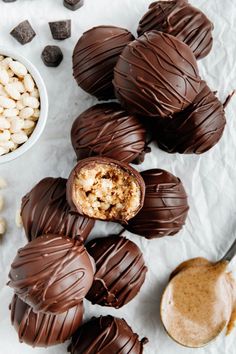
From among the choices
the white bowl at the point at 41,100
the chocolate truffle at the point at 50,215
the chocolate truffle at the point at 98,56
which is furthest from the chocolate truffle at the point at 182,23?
the chocolate truffle at the point at 50,215

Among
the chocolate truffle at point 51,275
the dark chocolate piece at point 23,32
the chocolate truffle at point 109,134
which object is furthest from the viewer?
the dark chocolate piece at point 23,32

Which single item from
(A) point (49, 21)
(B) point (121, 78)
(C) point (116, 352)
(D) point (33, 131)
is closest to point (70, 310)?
(C) point (116, 352)

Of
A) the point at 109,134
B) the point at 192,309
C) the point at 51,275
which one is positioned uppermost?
the point at 109,134

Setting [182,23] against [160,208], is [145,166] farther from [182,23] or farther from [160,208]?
[182,23]

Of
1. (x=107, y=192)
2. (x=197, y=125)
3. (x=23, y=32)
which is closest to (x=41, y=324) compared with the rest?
(x=107, y=192)

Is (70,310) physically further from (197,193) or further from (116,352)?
(197,193)

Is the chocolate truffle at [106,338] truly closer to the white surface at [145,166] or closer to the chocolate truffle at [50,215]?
the white surface at [145,166]
